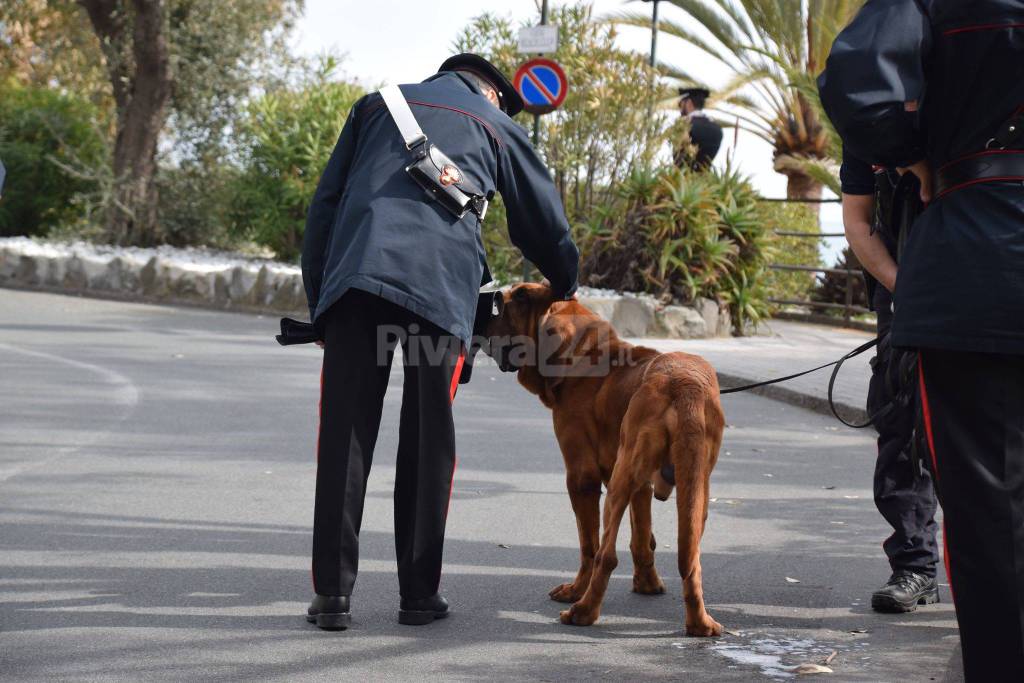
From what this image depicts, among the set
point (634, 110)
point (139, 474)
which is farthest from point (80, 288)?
point (139, 474)

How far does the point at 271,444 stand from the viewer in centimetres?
789

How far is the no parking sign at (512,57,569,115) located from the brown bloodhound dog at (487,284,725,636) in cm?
1141

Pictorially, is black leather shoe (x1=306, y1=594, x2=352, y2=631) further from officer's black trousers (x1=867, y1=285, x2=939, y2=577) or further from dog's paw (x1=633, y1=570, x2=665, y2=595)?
officer's black trousers (x1=867, y1=285, x2=939, y2=577)

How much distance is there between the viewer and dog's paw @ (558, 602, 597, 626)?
170 inches

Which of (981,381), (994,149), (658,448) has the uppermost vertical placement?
(994,149)

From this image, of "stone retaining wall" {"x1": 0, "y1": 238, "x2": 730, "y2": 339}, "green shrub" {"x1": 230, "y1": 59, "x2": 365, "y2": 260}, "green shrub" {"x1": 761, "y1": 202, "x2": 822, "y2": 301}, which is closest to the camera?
"stone retaining wall" {"x1": 0, "y1": 238, "x2": 730, "y2": 339}

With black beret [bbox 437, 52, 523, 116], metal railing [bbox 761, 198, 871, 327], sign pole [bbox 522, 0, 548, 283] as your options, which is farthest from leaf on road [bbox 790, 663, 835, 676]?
metal railing [bbox 761, 198, 871, 327]

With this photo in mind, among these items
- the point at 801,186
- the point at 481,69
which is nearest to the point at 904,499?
the point at 481,69

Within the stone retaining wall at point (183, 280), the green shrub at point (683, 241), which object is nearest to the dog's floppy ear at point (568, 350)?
the stone retaining wall at point (183, 280)

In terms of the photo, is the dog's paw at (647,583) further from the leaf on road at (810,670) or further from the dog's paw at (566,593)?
the leaf on road at (810,670)

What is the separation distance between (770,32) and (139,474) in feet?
63.2

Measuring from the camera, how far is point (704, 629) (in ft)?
13.8

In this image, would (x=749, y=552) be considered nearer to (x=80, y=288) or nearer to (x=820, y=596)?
(x=820, y=596)

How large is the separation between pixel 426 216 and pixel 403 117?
0.32m
